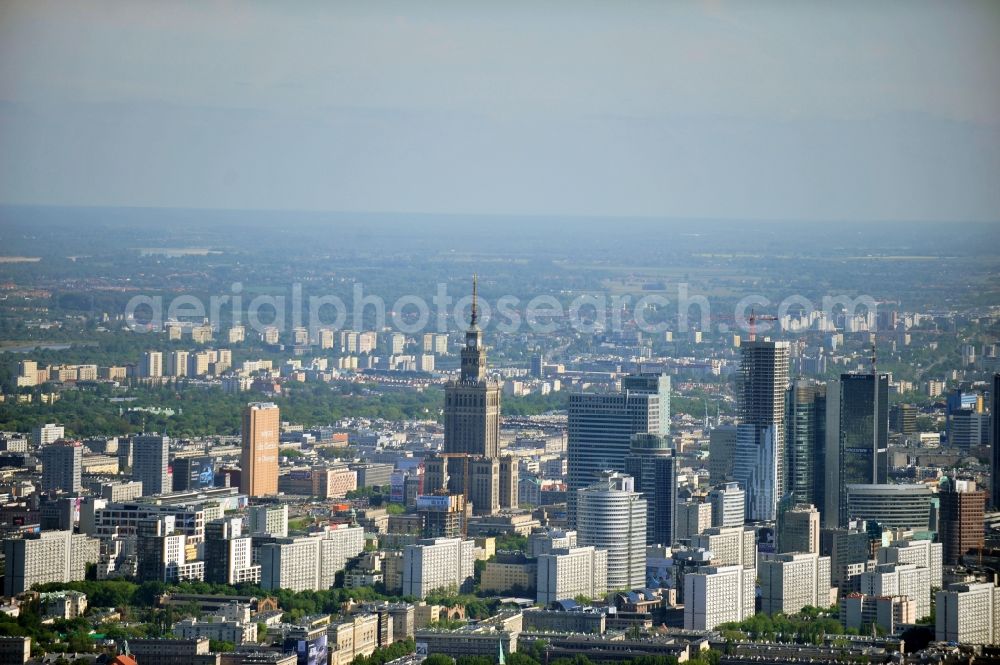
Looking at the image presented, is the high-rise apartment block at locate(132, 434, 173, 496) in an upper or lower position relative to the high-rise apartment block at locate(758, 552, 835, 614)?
upper

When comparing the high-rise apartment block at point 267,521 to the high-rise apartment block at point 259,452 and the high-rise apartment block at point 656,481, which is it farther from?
the high-rise apartment block at point 259,452

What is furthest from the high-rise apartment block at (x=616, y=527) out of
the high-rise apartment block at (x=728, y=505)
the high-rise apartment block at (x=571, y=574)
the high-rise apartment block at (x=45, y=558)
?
the high-rise apartment block at (x=45, y=558)

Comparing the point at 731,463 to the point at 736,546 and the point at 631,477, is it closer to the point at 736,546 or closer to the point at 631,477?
the point at 631,477

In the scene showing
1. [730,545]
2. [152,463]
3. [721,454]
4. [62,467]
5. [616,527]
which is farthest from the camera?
[152,463]

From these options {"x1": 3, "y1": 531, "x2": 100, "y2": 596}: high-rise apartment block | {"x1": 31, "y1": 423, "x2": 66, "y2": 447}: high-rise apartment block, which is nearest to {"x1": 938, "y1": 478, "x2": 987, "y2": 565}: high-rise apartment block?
{"x1": 3, "y1": 531, "x2": 100, "y2": 596}: high-rise apartment block

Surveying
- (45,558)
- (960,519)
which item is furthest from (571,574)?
(45,558)

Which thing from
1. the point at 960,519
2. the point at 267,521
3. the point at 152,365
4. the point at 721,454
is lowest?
the point at 267,521

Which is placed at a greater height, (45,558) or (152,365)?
(152,365)

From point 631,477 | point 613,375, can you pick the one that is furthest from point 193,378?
point 631,477

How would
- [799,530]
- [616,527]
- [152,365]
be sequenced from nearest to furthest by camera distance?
[616,527] → [799,530] → [152,365]

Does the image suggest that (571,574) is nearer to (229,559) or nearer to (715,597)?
(715,597)

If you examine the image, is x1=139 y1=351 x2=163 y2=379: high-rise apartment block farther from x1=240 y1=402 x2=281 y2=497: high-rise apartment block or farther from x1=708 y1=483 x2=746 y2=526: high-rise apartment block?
x1=708 y1=483 x2=746 y2=526: high-rise apartment block
